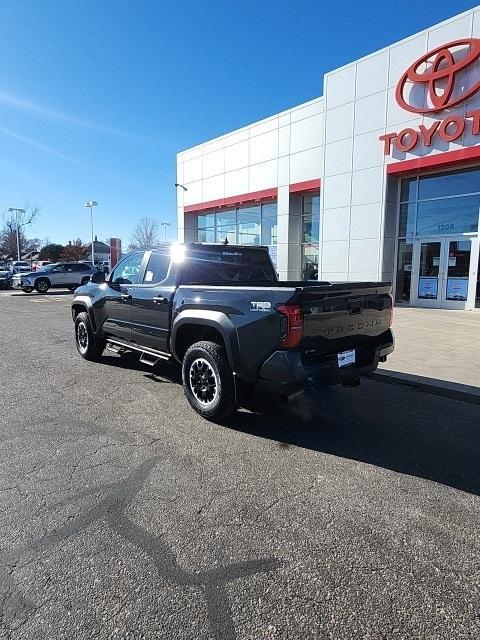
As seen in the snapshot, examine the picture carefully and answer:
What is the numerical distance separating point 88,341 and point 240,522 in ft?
17.0

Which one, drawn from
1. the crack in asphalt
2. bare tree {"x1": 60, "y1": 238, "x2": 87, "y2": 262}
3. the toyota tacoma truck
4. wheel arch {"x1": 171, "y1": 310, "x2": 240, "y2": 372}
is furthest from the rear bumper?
bare tree {"x1": 60, "y1": 238, "x2": 87, "y2": 262}

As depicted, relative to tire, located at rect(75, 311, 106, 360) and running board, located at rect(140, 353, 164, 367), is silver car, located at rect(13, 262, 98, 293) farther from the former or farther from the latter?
running board, located at rect(140, 353, 164, 367)

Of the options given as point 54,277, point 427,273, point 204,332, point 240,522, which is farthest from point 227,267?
point 54,277

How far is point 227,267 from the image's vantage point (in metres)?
5.54

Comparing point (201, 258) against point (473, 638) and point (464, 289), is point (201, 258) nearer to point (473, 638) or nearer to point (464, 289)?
point (473, 638)

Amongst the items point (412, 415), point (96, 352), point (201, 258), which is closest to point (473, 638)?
point (412, 415)

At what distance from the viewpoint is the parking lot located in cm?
196

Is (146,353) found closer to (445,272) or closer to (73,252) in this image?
(445,272)

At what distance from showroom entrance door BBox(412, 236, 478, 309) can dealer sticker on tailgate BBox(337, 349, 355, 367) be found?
1121 cm

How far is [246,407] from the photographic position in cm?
487

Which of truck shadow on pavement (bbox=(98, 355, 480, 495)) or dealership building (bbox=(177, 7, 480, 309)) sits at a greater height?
dealership building (bbox=(177, 7, 480, 309))

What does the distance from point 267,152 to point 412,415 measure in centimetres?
1636

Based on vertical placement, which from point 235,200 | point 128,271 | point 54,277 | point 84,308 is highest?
point 235,200

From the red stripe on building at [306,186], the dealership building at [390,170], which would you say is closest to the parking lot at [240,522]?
the dealership building at [390,170]
